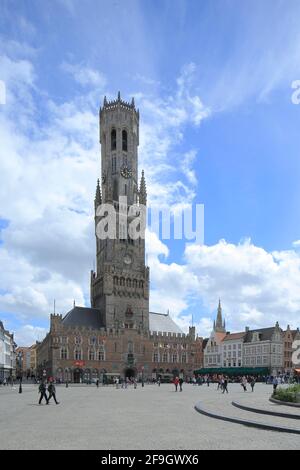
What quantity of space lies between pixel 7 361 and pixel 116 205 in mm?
43977

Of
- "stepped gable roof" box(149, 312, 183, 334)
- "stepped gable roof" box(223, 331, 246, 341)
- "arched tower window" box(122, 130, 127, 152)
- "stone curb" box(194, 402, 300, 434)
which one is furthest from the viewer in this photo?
"stepped gable roof" box(223, 331, 246, 341)

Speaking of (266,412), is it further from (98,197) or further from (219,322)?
(219,322)

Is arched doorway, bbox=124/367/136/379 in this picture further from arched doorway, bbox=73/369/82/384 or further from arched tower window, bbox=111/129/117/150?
arched tower window, bbox=111/129/117/150

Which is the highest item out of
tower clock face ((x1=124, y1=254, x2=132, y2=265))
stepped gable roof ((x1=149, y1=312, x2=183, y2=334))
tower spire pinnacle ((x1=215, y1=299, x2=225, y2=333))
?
tower clock face ((x1=124, y1=254, x2=132, y2=265))

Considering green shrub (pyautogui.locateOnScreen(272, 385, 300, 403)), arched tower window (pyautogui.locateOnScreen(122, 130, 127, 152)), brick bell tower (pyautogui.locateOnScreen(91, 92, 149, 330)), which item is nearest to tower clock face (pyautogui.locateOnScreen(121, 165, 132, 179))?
→ brick bell tower (pyautogui.locateOnScreen(91, 92, 149, 330))

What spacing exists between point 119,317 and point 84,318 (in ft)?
22.0

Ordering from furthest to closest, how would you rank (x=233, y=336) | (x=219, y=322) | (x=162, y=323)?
(x=219, y=322)
(x=233, y=336)
(x=162, y=323)

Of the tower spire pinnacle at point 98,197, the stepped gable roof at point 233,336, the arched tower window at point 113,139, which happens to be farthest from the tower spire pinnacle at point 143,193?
the stepped gable roof at point 233,336

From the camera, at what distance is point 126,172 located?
107625 millimetres

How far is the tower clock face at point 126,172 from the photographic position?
352ft

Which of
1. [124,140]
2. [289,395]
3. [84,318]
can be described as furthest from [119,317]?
[289,395]

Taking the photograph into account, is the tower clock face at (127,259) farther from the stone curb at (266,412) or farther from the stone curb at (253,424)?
the stone curb at (253,424)

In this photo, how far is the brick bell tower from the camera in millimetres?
97375
